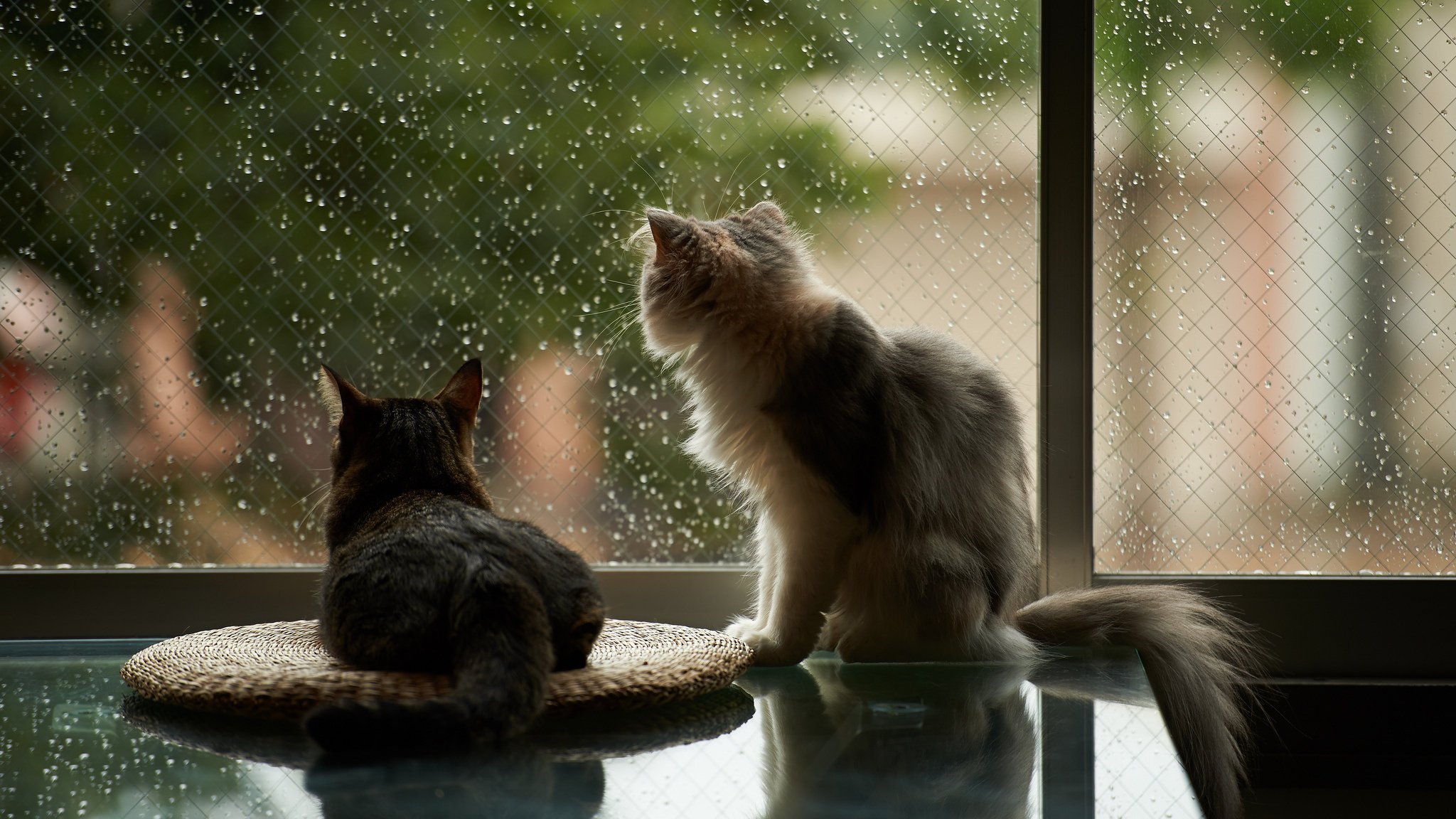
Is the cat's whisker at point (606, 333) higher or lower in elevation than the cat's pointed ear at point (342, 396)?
higher

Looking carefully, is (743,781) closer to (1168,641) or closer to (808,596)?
(808,596)

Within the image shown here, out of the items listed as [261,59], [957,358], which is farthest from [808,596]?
[261,59]

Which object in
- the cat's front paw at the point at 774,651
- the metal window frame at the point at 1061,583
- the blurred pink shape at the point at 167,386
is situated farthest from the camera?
the blurred pink shape at the point at 167,386

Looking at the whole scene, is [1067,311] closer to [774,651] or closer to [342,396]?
[774,651]

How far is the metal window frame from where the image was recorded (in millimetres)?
1708

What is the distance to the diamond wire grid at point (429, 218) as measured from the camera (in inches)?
71.0

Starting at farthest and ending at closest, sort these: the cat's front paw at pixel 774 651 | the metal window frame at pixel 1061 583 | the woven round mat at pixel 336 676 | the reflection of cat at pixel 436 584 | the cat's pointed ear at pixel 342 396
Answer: the metal window frame at pixel 1061 583 → the cat's front paw at pixel 774 651 → the cat's pointed ear at pixel 342 396 → the woven round mat at pixel 336 676 → the reflection of cat at pixel 436 584

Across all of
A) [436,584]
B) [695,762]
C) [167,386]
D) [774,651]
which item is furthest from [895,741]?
[167,386]

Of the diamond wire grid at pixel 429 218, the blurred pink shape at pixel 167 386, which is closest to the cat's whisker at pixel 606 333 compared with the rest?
the diamond wire grid at pixel 429 218

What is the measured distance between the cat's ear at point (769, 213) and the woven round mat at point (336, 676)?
0.60 m

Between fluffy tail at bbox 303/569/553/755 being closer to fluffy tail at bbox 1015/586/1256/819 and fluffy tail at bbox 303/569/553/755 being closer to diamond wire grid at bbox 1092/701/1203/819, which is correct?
diamond wire grid at bbox 1092/701/1203/819

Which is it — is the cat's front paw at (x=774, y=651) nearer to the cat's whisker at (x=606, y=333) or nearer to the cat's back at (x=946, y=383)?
the cat's back at (x=946, y=383)

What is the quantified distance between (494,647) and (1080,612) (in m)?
0.88

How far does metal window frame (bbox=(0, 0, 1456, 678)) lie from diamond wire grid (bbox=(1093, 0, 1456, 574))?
57 millimetres
